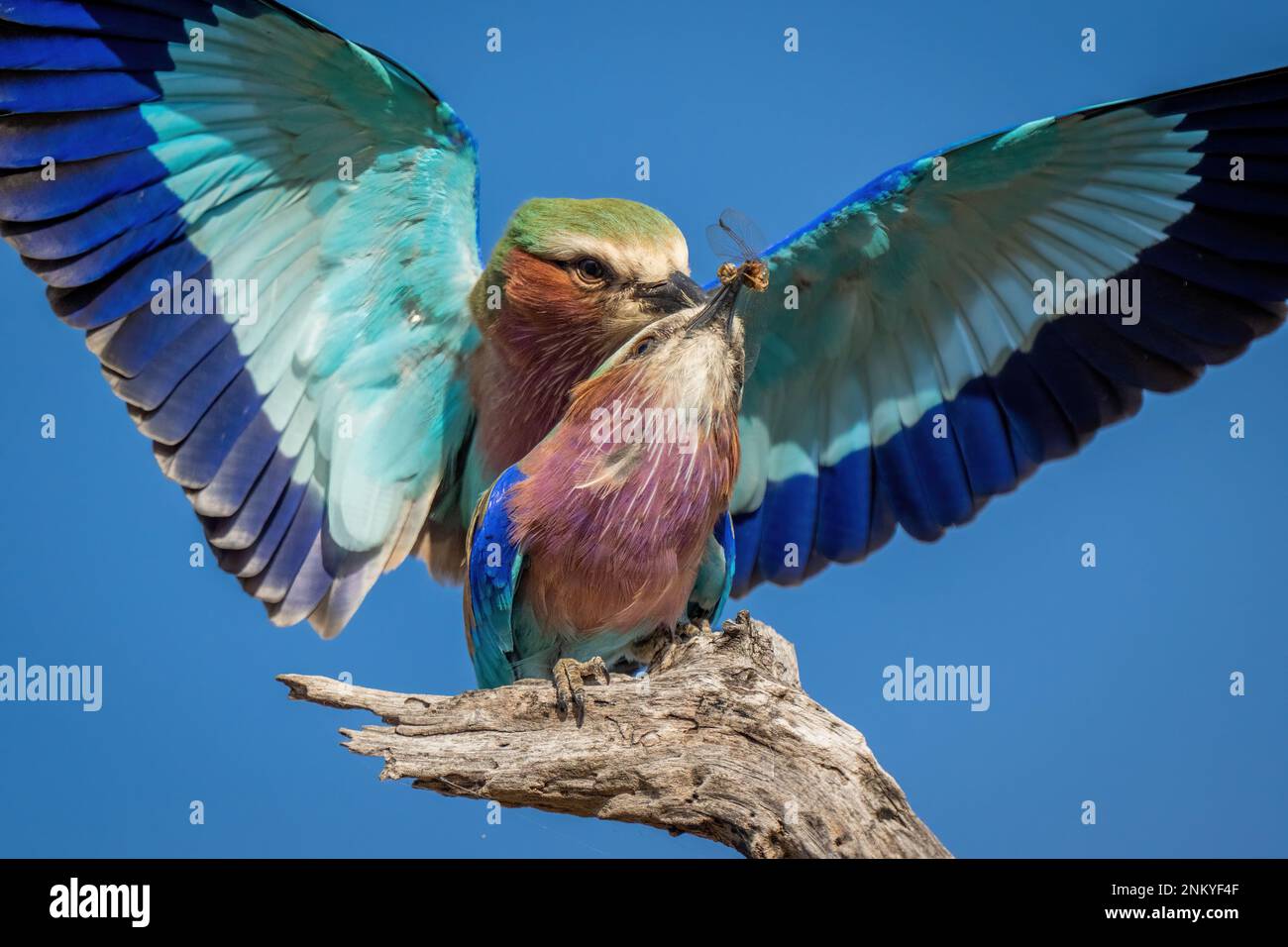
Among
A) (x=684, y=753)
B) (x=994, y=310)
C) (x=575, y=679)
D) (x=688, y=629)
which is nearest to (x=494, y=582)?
(x=575, y=679)

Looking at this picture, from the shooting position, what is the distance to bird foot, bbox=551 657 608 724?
3.00 metres

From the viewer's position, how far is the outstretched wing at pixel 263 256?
3471mm

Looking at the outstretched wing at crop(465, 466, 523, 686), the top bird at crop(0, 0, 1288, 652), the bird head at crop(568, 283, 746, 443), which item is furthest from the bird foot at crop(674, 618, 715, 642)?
the top bird at crop(0, 0, 1288, 652)

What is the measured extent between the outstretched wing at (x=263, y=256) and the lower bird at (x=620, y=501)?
716 millimetres

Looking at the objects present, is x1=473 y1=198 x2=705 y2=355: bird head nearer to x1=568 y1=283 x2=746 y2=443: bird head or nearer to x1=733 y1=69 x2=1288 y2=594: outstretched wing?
x1=568 y1=283 x2=746 y2=443: bird head

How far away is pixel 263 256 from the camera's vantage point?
147 inches

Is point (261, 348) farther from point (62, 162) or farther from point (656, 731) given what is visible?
point (656, 731)

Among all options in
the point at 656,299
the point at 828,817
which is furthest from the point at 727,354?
the point at 828,817

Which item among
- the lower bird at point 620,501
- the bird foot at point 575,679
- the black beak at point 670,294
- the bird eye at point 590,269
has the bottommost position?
the bird foot at point 575,679

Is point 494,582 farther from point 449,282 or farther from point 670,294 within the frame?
point 449,282

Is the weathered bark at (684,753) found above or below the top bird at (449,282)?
below

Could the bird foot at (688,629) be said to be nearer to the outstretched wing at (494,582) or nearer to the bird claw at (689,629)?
the bird claw at (689,629)

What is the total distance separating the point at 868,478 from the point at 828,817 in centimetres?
174

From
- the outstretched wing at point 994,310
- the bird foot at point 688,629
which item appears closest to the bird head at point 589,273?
the outstretched wing at point 994,310
